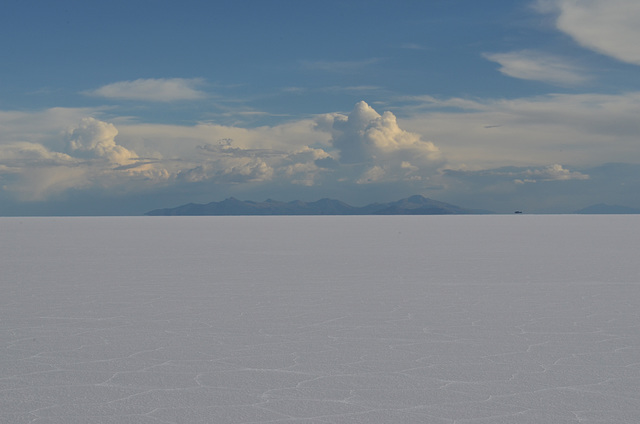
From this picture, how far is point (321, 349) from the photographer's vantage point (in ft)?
22.8

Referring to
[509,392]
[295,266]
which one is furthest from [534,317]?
[295,266]

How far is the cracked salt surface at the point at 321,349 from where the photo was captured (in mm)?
4906

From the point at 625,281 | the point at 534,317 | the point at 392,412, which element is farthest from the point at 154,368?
the point at 625,281

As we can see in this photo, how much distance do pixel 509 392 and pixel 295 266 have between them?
11816 millimetres

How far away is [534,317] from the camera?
891 centimetres

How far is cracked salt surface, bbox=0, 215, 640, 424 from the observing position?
16.1 ft

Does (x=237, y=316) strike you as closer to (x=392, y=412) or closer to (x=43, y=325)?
(x=43, y=325)

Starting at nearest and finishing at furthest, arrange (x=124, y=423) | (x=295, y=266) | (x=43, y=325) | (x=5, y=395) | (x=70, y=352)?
(x=124, y=423)
(x=5, y=395)
(x=70, y=352)
(x=43, y=325)
(x=295, y=266)

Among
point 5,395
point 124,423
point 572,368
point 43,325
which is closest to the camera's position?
point 124,423

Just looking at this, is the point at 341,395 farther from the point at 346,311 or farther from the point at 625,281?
the point at 625,281

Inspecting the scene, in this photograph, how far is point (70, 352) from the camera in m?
6.87

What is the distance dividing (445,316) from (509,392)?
373cm

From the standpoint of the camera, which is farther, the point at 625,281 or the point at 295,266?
the point at 295,266

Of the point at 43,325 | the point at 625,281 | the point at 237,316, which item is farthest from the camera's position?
the point at 625,281
